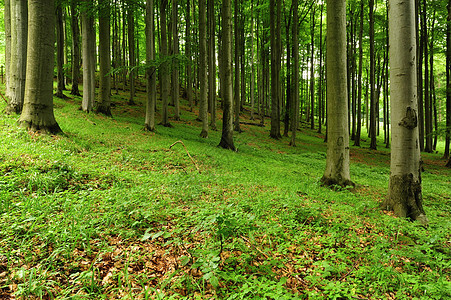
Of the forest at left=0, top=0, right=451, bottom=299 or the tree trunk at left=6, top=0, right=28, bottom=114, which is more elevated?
the tree trunk at left=6, top=0, right=28, bottom=114

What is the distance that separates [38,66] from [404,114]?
30.5 feet

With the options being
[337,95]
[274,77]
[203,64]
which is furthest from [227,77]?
[274,77]

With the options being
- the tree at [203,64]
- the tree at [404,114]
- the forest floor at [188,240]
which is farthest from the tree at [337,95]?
the tree at [203,64]

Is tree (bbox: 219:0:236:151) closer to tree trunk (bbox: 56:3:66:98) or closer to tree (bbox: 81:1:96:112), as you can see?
tree (bbox: 81:1:96:112)

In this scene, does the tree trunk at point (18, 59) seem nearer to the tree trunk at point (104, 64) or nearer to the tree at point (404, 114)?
the tree trunk at point (104, 64)

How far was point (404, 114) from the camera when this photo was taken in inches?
175

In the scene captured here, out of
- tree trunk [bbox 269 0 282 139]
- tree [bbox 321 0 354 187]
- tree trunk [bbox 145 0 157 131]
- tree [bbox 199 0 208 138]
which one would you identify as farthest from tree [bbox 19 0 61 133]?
tree trunk [bbox 269 0 282 139]

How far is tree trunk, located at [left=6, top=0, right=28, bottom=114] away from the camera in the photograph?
28.5 feet

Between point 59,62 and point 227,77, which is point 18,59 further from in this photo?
point 59,62

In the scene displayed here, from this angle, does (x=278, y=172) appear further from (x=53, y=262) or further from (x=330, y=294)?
(x=53, y=262)

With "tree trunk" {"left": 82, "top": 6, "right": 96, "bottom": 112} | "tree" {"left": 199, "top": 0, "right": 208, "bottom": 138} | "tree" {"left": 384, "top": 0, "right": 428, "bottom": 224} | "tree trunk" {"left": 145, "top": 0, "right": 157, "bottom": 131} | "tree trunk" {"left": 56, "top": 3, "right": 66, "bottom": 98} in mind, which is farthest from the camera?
"tree trunk" {"left": 56, "top": 3, "right": 66, "bottom": 98}

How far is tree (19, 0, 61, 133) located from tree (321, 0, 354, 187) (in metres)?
8.15

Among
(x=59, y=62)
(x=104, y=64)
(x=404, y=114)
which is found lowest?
(x=404, y=114)

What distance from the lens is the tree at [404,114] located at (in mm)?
4391
